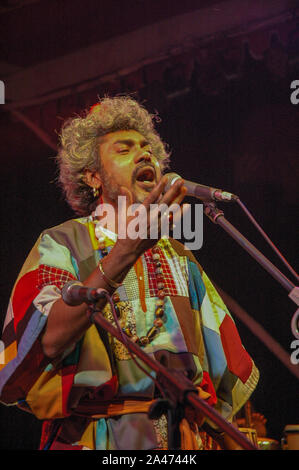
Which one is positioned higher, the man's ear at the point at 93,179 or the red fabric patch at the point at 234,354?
the man's ear at the point at 93,179

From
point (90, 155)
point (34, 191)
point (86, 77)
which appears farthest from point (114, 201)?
point (86, 77)

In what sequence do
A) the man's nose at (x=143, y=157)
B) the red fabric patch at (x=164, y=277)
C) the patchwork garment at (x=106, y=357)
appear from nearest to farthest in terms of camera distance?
the patchwork garment at (x=106, y=357) → the red fabric patch at (x=164, y=277) → the man's nose at (x=143, y=157)

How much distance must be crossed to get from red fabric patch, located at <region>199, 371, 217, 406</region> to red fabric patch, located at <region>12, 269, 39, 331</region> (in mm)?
611

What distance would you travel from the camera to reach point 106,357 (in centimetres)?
174

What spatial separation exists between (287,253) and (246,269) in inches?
10.2

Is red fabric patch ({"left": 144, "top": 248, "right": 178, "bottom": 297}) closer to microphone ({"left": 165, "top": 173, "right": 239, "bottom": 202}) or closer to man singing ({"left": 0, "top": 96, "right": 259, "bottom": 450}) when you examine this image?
man singing ({"left": 0, "top": 96, "right": 259, "bottom": 450})

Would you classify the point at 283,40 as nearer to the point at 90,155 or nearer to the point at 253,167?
the point at 253,167

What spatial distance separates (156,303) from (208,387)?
33 cm

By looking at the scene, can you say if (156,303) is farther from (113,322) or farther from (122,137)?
(122,137)

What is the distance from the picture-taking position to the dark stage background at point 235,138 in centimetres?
336

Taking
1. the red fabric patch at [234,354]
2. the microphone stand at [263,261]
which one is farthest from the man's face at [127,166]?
the red fabric patch at [234,354]

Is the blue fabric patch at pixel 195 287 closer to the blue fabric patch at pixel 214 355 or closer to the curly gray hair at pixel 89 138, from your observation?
the blue fabric patch at pixel 214 355

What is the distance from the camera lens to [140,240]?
153 cm

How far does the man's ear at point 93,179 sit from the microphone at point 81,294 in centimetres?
85
